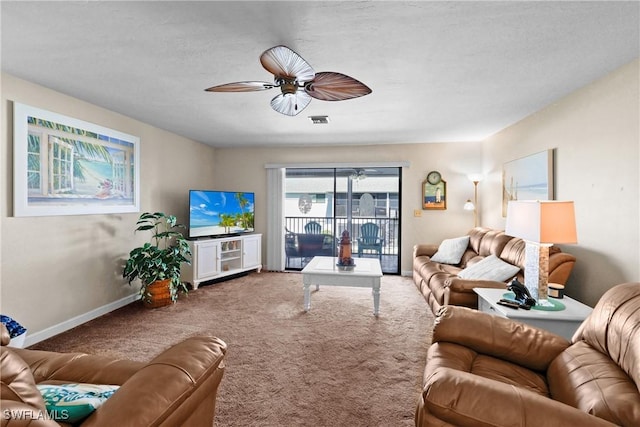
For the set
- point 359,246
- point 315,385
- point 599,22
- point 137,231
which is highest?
point 599,22

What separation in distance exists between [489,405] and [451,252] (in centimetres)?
350

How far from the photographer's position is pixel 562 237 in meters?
2.00

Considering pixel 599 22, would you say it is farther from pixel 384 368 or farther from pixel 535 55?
pixel 384 368

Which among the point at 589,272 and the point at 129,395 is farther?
the point at 589,272

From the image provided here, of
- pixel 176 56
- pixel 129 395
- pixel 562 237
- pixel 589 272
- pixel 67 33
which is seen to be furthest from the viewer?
pixel 589 272

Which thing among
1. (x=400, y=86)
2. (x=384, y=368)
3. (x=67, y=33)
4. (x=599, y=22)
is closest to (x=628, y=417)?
(x=384, y=368)

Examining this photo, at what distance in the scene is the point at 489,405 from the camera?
98 cm

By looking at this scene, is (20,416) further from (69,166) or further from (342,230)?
(342,230)

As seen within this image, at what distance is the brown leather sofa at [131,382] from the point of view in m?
0.79

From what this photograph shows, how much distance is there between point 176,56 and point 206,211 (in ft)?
9.73

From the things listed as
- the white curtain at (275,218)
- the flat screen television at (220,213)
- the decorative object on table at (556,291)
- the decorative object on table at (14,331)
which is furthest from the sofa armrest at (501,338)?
the white curtain at (275,218)

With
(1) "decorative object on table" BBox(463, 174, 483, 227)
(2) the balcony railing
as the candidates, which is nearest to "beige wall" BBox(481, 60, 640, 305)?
(1) "decorative object on table" BBox(463, 174, 483, 227)

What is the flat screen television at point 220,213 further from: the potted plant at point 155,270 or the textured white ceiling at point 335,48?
the textured white ceiling at point 335,48

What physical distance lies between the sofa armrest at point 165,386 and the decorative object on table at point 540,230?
208cm
